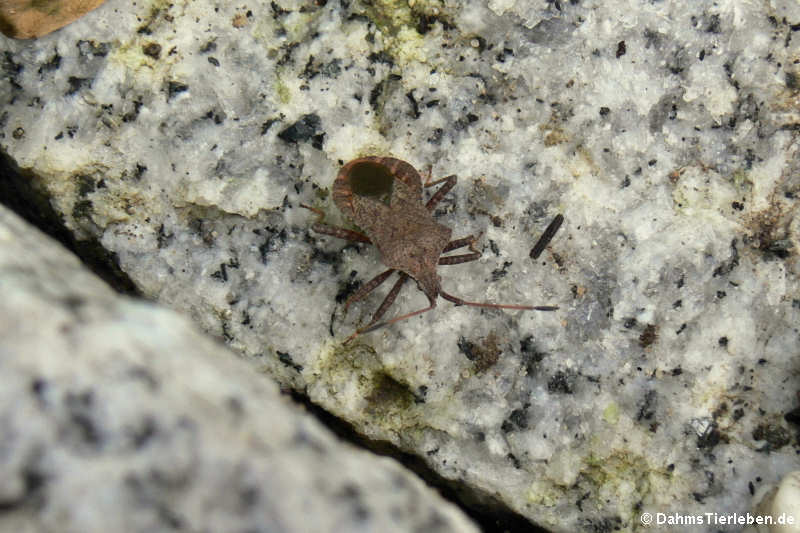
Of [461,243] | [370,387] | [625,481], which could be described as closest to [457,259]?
[461,243]

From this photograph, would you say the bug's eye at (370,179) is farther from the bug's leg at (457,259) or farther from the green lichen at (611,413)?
the green lichen at (611,413)

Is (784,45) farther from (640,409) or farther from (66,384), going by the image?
(66,384)

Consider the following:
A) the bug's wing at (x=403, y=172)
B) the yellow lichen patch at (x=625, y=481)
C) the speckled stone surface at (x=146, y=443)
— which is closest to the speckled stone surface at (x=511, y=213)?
the yellow lichen patch at (x=625, y=481)

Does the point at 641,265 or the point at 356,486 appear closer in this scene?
the point at 356,486

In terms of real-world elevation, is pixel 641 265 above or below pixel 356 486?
above

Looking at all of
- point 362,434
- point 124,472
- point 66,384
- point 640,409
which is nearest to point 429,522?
point 124,472

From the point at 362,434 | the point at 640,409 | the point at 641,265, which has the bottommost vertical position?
the point at 362,434
